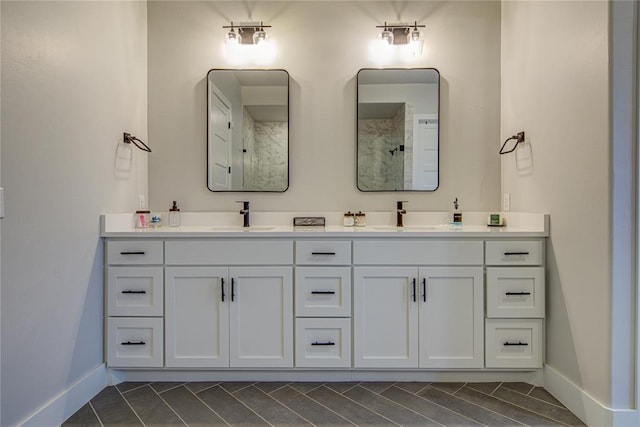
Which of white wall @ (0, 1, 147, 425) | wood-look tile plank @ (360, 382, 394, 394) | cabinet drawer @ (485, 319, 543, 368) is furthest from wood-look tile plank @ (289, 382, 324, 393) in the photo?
white wall @ (0, 1, 147, 425)

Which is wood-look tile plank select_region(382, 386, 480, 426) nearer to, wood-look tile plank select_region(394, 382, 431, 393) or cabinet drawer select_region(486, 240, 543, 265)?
wood-look tile plank select_region(394, 382, 431, 393)

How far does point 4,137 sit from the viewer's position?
1333mm

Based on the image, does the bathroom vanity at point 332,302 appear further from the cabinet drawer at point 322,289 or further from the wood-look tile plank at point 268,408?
the wood-look tile plank at point 268,408

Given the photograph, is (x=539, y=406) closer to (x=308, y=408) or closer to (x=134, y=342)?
(x=308, y=408)

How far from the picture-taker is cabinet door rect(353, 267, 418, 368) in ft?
6.22

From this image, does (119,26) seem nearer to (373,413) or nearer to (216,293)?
(216,293)

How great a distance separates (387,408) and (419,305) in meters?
0.53

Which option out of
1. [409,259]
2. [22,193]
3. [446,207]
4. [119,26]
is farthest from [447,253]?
[119,26]

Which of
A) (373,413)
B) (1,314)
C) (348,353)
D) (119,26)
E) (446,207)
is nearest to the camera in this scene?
(1,314)

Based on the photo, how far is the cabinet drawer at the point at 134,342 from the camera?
6.25ft

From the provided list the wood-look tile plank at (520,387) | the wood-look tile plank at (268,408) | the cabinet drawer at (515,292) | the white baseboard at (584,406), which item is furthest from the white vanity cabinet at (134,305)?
the white baseboard at (584,406)

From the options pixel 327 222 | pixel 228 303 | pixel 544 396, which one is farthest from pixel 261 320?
pixel 544 396

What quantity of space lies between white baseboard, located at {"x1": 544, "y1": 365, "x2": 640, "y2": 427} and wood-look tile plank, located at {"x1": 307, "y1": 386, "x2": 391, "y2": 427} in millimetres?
900

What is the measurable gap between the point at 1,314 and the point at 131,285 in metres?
0.62
